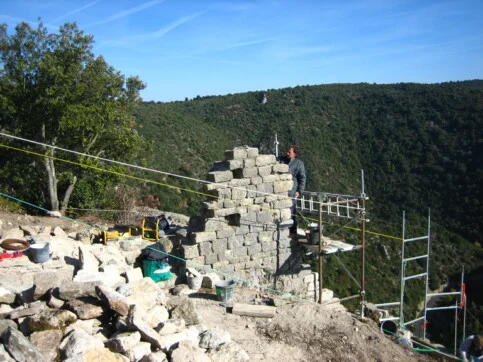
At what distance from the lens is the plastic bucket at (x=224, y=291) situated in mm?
7312

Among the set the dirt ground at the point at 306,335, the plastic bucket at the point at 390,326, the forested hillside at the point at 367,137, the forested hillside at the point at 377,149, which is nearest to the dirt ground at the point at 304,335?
the dirt ground at the point at 306,335

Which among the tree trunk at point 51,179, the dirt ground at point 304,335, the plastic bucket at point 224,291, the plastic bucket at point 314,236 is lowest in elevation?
the dirt ground at point 304,335

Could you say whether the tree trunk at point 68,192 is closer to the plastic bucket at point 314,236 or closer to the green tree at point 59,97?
the green tree at point 59,97

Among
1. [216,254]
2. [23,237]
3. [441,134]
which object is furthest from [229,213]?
[441,134]

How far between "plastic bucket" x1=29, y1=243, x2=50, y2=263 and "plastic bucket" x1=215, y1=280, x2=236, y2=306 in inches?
117

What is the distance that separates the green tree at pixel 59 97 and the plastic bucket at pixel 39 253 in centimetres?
649

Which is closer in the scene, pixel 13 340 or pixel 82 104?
pixel 13 340

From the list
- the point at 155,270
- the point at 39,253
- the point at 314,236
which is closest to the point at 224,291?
the point at 155,270

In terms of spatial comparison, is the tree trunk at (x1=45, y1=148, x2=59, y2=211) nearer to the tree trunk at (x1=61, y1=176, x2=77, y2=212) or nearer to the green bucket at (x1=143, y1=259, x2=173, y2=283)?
the tree trunk at (x1=61, y1=176, x2=77, y2=212)

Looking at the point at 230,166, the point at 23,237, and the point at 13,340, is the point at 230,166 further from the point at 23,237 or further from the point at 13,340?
the point at 13,340

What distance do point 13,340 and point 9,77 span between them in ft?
38.6

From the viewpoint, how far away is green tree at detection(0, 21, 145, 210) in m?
13.2

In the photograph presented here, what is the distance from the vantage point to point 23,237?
7.88 meters

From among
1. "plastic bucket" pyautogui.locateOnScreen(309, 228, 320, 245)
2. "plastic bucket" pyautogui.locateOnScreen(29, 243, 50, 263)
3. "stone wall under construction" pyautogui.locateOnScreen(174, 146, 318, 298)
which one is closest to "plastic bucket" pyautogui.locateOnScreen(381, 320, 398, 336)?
"stone wall under construction" pyautogui.locateOnScreen(174, 146, 318, 298)
